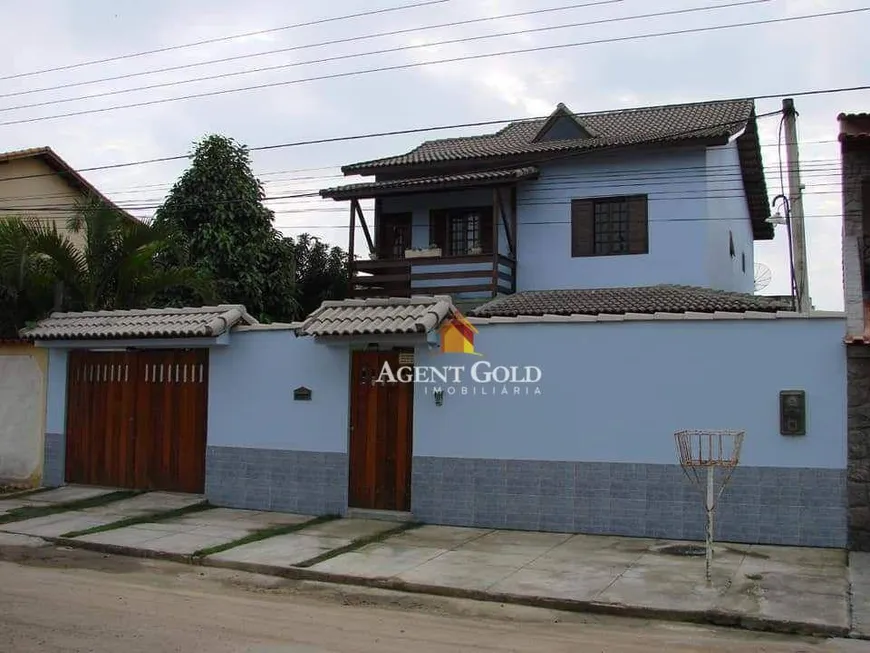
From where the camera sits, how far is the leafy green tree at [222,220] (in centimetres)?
2278

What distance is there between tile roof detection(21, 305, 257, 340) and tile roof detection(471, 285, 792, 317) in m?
4.97

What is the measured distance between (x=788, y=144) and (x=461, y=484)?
26.7 ft

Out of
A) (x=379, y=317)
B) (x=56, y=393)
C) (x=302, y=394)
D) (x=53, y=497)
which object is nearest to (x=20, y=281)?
(x=56, y=393)

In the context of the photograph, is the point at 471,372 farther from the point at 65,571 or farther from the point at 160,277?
the point at 160,277

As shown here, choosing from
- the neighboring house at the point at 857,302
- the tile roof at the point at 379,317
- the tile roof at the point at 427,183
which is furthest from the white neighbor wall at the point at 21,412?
the neighboring house at the point at 857,302

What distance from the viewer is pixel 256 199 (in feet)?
76.9

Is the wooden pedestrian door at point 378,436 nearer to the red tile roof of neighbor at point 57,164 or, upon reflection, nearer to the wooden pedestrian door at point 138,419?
the wooden pedestrian door at point 138,419

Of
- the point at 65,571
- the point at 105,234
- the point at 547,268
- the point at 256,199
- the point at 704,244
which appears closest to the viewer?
the point at 65,571

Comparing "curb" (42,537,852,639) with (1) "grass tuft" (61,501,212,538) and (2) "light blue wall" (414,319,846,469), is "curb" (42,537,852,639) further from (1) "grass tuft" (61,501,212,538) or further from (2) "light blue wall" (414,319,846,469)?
(2) "light blue wall" (414,319,846,469)

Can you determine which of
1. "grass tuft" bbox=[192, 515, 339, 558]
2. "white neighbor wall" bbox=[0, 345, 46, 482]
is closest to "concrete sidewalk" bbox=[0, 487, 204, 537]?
"white neighbor wall" bbox=[0, 345, 46, 482]

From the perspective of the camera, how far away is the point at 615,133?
1934 cm

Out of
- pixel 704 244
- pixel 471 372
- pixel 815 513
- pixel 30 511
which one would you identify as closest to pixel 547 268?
pixel 704 244

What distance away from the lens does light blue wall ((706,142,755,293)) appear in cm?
1828

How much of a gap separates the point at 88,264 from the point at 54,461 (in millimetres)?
3702
